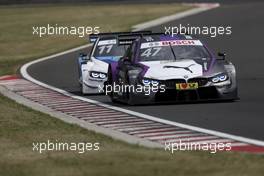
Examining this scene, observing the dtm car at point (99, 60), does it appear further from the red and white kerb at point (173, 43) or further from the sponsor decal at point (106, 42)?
the red and white kerb at point (173, 43)

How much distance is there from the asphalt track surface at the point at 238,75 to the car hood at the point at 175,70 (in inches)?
21.0

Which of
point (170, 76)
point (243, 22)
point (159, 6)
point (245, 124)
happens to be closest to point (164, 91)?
point (170, 76)

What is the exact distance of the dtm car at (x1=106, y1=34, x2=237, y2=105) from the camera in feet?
53.9

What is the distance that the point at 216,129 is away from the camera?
12711 mm

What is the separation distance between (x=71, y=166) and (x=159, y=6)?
1722 inches

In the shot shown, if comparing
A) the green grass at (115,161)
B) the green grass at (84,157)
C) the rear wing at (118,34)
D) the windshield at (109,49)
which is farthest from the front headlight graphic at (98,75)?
the green grass at (115,161)

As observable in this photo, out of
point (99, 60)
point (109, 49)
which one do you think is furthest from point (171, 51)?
point (109, 49)

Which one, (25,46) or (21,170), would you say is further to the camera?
(25,46)

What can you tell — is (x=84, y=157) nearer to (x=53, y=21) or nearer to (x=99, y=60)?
(x=99, y=60)

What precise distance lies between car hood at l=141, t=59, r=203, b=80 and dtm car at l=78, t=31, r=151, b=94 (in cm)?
364

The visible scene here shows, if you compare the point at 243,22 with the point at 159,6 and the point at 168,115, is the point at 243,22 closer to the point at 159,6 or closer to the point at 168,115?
the point at 159,6

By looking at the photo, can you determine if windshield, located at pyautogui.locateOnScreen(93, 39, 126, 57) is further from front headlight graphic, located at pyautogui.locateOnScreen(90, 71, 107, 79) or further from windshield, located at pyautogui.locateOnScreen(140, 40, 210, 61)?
windshield, located at pyautogui.locateOnScreen(140, 40, 210, 61)

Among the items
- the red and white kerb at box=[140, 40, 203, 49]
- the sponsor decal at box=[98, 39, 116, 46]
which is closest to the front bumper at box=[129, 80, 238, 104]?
the red and white kerb at box=[140, 40, 203, 49]

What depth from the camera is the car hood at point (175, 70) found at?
16.4 meters
